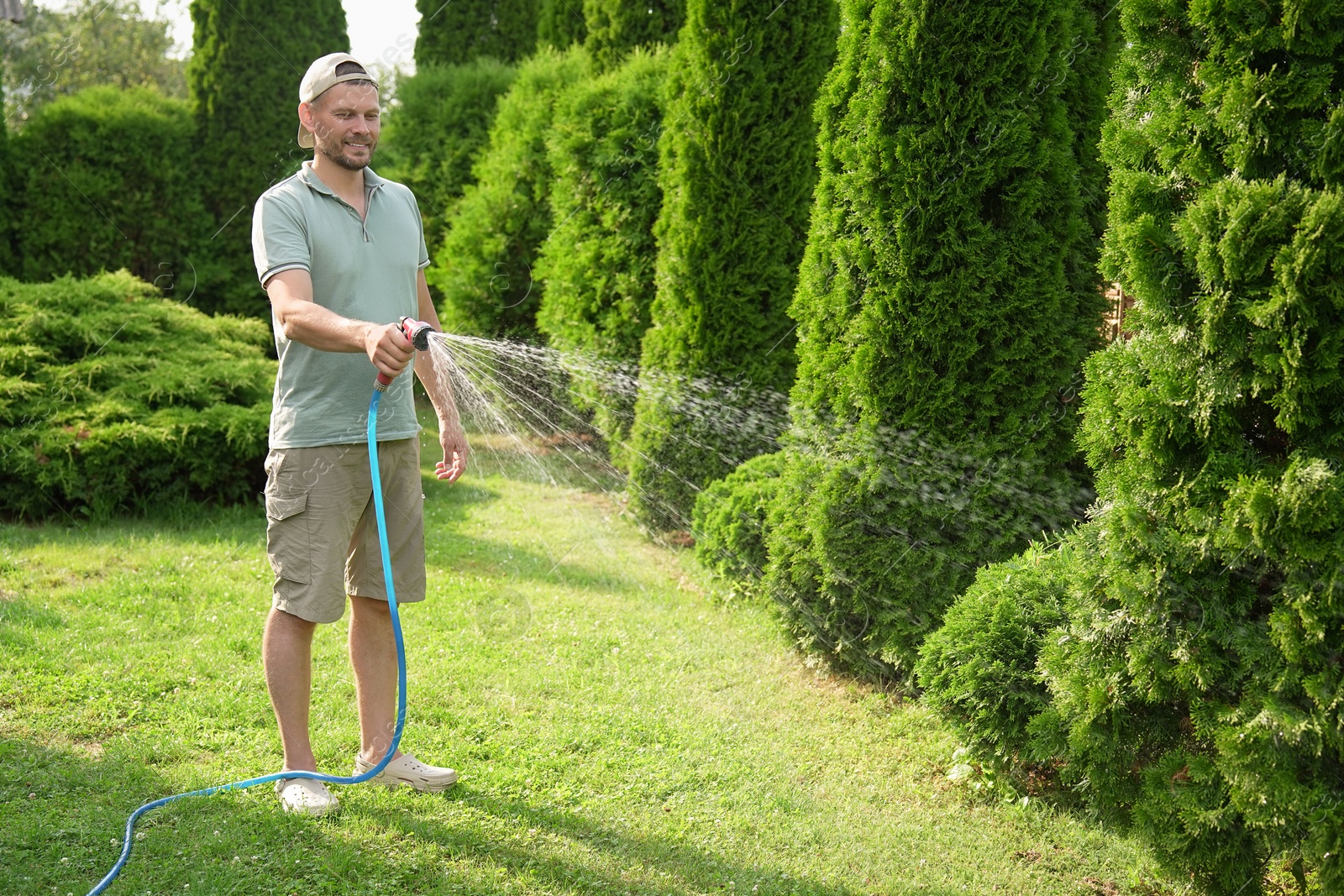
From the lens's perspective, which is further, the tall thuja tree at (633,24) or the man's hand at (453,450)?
the tall thuja tree at (633,24)

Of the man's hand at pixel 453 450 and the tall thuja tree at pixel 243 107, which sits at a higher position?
the tall thuja tree at pixel 243 107

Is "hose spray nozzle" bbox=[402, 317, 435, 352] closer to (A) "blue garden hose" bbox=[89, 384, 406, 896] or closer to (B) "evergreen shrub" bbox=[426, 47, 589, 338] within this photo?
(A) "blue garden hose" bbox=[89, 384, 406, 896]

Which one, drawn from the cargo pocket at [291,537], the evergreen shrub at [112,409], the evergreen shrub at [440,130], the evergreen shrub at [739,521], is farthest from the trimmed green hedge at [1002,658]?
the evergreen shrub at [440,130]

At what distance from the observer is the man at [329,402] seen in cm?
330

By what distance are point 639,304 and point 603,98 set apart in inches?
75.3

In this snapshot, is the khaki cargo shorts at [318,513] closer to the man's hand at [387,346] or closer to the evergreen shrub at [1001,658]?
the man's hand at [387,346]

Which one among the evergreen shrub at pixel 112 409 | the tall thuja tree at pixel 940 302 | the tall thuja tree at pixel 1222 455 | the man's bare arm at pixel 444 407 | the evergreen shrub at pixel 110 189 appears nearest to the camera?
the tall thuja tree at pixel 1222 455

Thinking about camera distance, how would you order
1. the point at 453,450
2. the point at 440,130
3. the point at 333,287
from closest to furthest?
1. the point at 333,287
2. the point at 453,450
3. the point at 440,130

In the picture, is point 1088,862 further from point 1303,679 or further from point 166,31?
point 166,31

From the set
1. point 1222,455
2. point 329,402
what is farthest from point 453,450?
point 1222,455

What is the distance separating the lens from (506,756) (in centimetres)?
402

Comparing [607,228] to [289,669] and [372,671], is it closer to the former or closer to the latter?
[372,671]

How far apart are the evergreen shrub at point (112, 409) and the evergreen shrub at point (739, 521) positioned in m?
3.22

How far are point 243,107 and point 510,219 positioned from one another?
12.3ft
